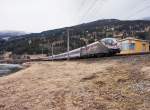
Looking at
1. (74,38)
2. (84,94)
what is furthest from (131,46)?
(84,94)

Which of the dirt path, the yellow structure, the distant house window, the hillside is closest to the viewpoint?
the dirt path

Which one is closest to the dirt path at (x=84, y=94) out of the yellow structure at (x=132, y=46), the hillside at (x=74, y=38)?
the yellow structure at (x=132, y=46)

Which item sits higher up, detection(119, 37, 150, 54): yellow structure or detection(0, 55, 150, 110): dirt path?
detection(119, 37, 150, 54): yellow structure

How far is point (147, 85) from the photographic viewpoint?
14.3 metres

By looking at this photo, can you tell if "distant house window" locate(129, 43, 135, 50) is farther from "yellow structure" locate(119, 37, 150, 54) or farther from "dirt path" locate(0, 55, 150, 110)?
"dirt path" locate(0, 55, 150, 110)

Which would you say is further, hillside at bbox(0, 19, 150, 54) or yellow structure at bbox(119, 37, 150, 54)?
A: hillside at bbox(0, 19, 150, 54)

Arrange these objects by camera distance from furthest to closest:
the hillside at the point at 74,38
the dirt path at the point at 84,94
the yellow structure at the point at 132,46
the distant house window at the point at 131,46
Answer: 1. the hillside at the point at 74,38
2. the distant house window at the point at 131,46
3. the yellow structure at the point at 132,46
4. the dirt path at the point at 84,94

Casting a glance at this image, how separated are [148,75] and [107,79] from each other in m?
2.21

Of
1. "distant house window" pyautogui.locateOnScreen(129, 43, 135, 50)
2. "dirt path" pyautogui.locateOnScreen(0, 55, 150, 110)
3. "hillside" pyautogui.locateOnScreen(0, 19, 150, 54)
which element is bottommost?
"dirt path" pyautogui.locateOnScreen(0, 55, 150, 110)

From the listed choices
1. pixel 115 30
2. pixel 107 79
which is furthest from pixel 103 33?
pixel 107 79

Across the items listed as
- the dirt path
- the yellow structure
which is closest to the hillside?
the yellow structure

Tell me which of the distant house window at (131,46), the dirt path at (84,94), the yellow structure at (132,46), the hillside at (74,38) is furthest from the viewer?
the hillside at (74,38)

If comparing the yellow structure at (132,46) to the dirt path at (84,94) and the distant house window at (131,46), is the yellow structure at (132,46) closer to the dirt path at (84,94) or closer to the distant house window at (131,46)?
the distant house window at (131,46)

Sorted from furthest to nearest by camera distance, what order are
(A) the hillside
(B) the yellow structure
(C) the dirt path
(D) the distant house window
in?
(A) the hillside
(D) the distant house window
(B) the yellow structure
(C) the dirt path
